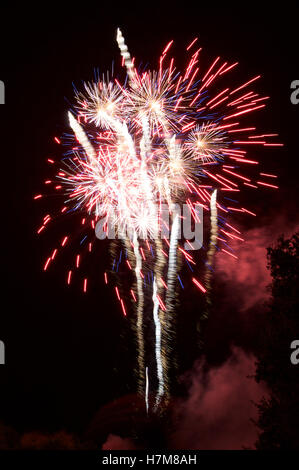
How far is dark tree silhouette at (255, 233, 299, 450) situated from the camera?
8.84m

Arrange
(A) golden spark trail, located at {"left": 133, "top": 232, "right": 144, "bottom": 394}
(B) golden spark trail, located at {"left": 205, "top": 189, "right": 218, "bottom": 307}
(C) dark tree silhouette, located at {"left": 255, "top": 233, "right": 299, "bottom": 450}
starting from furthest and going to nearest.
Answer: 1. (B) golden spark trail, located at {"left": 205, "top": 189, "right": 218, "bottom": 307}
2. (A) golden spark trail, located at {"left": 133, "top": 232, "right": 144, "bottom": 394}
3. (C) dark tree silhouette, located at {"left": 255, "top": 233, "right": 299, "bottom": 450}

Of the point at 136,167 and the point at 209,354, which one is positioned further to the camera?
the point at 209,354

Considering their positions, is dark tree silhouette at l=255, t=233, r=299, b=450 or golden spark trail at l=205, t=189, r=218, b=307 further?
golden spark trail at l=205, t=189, r=218, b=307

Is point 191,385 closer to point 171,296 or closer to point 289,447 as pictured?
point 171,296

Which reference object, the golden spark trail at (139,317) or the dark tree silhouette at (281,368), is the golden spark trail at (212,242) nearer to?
the golden spark trail at (139,317)

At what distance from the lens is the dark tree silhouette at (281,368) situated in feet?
29.0

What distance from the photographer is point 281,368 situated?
30.6ft

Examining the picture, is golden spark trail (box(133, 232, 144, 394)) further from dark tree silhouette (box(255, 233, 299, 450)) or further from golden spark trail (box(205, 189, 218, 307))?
dark tree silhouette (box(255, 233, 299, 450))

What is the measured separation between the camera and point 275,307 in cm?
995

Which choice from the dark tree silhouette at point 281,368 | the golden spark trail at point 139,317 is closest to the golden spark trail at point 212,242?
the golden spark trail at point 139,317

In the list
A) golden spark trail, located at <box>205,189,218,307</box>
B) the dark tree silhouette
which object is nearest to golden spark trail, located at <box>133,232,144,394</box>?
golden spark trail, located at <box>205,189,218,307</box>
